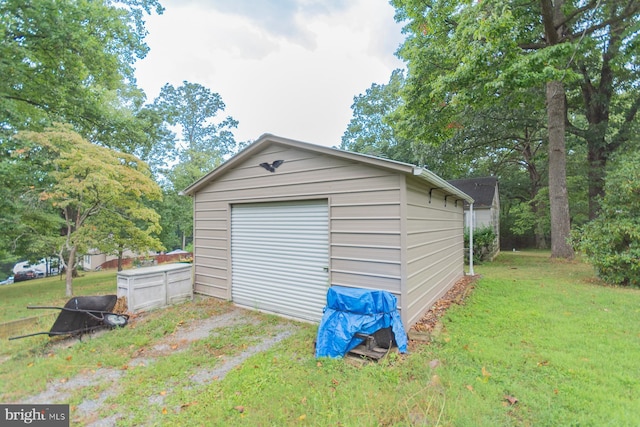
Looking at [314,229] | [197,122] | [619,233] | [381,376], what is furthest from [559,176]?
[197,122]

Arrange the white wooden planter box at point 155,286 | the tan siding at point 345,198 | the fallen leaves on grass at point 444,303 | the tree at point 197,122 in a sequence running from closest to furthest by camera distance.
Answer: the tan siding at point 345,198
the fallen leaves on grass at point 444,303
the white wooden planter box at point 155,286
the tree at point 197,122

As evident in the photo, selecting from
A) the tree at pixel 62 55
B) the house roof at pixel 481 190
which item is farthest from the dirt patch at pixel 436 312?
the tree at pixel 62 55

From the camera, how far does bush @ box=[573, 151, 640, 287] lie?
6238mm

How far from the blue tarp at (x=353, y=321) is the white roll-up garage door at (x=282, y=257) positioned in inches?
46.0

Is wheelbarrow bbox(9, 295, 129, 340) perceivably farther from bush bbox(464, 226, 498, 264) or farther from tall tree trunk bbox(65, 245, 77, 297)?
bush bbox(464, 226, 498, 264)

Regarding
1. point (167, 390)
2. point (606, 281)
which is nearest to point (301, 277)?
point (167, 390)

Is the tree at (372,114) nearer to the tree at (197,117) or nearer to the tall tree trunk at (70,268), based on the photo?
the tree at (197,117)

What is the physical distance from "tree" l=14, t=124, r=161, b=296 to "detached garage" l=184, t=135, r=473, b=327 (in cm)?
181

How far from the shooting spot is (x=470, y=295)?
584 centimetres

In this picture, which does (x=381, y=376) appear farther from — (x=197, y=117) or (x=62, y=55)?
(x=197, y=117)

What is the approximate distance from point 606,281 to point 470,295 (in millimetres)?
3741

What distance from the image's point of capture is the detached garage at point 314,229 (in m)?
3.94

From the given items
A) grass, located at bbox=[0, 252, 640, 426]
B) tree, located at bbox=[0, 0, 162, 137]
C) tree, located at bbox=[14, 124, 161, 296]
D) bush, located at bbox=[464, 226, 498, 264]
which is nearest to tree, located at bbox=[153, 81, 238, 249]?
tree, located at bbox=[0, 0, 162, 137]

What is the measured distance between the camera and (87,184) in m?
6.09
